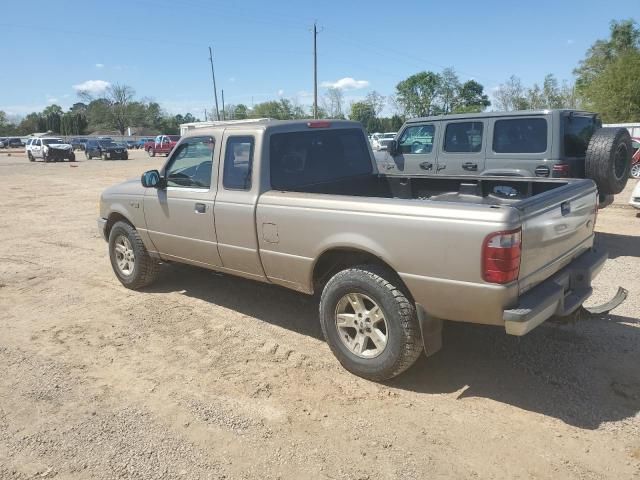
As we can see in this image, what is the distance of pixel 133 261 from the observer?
5891 millimetres

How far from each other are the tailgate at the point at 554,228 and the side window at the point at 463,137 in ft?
13.4

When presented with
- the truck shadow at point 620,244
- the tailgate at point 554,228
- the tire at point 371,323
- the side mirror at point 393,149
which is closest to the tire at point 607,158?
the truck shadow at point 620,244

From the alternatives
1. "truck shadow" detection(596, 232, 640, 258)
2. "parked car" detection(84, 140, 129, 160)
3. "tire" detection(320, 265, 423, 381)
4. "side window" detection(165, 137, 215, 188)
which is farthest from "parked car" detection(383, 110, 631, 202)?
"parked car" detection(84, 140, 129, 160)

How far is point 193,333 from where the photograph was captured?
4.71 meters

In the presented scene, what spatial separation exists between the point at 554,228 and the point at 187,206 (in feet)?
10.6

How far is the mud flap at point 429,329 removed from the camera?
3.34 m

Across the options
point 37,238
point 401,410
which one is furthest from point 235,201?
point 37,238

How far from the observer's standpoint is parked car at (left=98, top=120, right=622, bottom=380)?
305 cm

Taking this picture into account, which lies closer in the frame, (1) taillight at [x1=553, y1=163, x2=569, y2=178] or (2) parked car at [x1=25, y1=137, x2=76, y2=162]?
(1) taillight at [x1=553, y1=163, x2=569, y2=178]

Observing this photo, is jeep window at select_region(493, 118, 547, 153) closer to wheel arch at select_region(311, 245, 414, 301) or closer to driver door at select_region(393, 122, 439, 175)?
driver door at select_region(393, 122, 439, 175)

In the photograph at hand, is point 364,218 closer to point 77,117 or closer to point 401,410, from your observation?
point 401,410

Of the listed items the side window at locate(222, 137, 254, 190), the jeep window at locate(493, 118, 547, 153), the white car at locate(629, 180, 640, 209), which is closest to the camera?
the side window at locate(222, 137, 254, 190)

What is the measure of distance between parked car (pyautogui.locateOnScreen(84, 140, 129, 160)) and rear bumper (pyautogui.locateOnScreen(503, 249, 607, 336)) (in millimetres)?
39342

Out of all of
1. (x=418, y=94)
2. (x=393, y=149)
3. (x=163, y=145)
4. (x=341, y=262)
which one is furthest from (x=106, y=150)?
(x=418, y=94)
